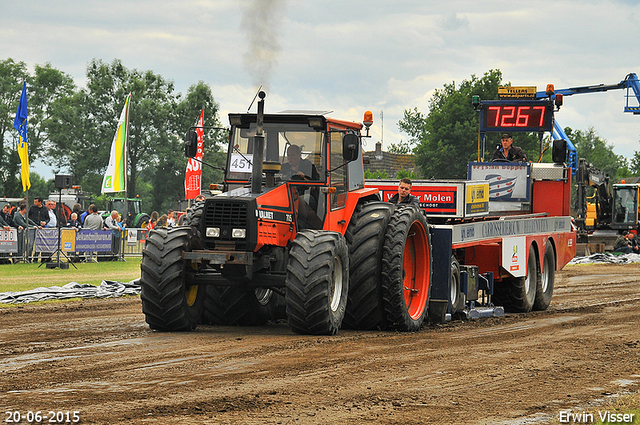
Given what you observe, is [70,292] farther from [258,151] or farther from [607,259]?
[607,259]

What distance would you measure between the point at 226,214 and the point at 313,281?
1252 mm

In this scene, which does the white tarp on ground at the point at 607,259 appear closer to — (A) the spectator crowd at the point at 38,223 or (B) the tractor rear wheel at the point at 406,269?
(A) the spectator crowd at the point at 38,223

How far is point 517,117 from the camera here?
1725 cm

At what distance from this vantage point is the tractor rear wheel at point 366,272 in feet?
33.9

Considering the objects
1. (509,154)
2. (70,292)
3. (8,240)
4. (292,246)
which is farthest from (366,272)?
(8,240)

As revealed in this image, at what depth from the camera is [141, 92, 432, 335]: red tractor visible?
9.41m

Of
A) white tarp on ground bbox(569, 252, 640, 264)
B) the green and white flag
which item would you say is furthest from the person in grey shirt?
white tarp on ground bbox(569, 252, 640, 264)

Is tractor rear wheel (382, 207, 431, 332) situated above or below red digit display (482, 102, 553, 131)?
Answer: below

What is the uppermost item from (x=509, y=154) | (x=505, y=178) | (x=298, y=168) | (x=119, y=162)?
(x=119, y=162)

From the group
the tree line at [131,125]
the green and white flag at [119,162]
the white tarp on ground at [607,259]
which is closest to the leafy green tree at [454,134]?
the tree line at [131,125]

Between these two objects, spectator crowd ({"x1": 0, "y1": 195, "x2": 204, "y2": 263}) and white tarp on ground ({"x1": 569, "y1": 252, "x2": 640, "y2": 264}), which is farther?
white tarp on ground ({"x1": 569, "y1": 252, "x2": 640, "y2": 264})

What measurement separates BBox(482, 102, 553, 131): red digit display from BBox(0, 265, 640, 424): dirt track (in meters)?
6.20

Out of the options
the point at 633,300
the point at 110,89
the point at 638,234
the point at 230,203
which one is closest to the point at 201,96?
the point at 110,89

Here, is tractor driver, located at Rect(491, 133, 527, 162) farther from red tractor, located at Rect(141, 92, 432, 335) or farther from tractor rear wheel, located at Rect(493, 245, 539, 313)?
red tractor, located at Rect(141, 92, 432, 335)
